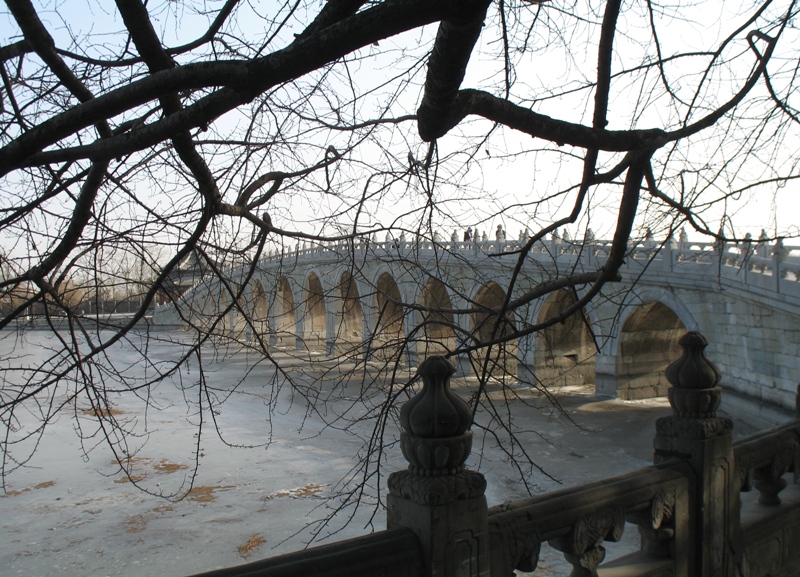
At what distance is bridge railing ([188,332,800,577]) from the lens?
7.35ft

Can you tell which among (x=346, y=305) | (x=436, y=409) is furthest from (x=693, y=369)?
(x=346, y=305)

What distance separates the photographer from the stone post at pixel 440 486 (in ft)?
7.38

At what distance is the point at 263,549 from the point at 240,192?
5835 mm

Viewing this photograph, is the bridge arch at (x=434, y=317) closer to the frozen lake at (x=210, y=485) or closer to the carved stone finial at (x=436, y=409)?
the carved stone finial at (x=436, y=409)

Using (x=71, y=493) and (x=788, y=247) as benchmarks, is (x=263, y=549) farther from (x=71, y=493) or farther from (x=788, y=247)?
(x=788, y=247)

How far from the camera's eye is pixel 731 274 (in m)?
15.8

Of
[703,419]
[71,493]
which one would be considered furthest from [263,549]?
[703,419]

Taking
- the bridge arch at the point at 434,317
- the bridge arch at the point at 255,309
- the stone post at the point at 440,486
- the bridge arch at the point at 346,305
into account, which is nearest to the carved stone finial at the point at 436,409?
the stone post at the point at 440,486

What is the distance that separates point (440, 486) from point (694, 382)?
1.84 metres

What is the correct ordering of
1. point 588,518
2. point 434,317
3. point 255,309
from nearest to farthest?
1. point 588,518
2. point 434,317
3. point 255,309

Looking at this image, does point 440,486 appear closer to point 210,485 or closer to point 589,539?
point 589,539

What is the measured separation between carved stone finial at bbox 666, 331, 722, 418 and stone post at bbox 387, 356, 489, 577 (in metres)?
1.64

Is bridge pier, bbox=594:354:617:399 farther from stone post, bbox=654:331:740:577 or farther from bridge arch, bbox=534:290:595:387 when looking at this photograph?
stone post, bbox=654:331:740:577

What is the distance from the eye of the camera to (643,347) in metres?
21.2
